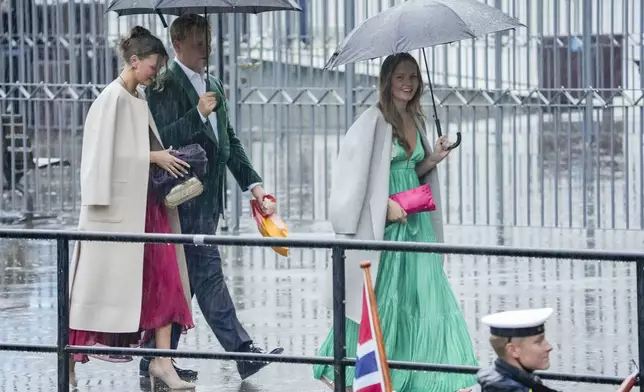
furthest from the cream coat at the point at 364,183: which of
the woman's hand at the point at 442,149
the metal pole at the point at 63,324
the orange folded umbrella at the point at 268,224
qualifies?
the metal pole at the point at 63,324

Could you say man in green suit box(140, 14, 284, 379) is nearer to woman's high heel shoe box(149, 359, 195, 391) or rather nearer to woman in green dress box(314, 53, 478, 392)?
woman's high heel shoe box(149, 359, 195, 391)

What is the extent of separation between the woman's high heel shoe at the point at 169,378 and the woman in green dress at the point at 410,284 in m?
0.68

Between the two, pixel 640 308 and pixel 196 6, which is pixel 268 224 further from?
pixel 640 308

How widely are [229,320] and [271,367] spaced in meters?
0.44

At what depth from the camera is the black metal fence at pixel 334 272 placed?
608cm

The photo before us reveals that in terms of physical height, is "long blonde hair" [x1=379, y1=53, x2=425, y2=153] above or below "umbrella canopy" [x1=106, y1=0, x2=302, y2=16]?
below

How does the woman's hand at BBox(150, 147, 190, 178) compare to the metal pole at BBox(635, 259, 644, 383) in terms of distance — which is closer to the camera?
the metal pole at BBox(635, 259, 644, 383)

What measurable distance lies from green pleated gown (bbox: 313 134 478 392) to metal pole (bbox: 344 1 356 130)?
601 cm

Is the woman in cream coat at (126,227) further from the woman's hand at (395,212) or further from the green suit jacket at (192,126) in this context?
the woman's hand at (395,212)

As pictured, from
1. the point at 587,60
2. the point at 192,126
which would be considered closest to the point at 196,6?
the point at 192,126

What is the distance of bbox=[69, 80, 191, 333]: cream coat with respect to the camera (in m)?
7.84

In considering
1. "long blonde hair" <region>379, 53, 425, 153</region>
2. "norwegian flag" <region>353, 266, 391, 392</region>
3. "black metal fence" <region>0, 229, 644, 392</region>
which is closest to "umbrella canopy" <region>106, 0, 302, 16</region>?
"long blonde hair" <region>379, 53, 425, 153</region>

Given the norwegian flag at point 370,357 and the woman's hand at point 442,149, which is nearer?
the norwegian flag at point 370,357

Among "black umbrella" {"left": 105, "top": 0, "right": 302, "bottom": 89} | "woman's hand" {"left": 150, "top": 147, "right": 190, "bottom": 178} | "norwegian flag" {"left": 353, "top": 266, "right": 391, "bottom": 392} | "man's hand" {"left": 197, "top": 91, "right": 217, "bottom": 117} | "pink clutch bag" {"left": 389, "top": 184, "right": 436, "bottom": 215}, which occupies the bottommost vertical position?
"norwegian flag" {"left": 353, "top": 266, "right": 391, "bottom": 392}
